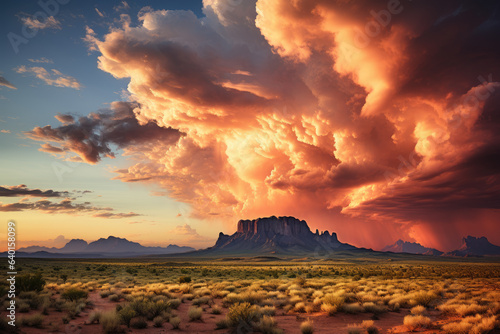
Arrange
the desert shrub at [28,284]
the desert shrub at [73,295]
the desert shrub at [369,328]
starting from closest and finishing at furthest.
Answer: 1. the desert shrub at [369,328]
2. the desert shrub at [73,295]
3. the desert shrub at [28,284]

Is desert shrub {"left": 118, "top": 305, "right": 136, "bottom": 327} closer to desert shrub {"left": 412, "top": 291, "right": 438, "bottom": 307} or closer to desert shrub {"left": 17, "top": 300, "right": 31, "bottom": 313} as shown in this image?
desert shrub {"left": 17, "top": 300, "right": 31, "bottom": 313}

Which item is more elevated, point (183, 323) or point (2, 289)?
point (2, 289)

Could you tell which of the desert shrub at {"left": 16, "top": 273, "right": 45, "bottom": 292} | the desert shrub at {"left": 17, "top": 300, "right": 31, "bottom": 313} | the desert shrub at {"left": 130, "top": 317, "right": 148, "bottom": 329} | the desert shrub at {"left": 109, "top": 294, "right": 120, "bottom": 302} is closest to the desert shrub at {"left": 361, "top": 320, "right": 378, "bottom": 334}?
the desert shrub at {"left": 130, "top": 317, "right": 148, "bottom": 329}

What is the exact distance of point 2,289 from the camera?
16.5 meters

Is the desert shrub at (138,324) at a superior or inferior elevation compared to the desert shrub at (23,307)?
inferior

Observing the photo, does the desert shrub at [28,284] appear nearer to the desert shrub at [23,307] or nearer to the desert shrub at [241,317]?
the desert shrub at [23,307]

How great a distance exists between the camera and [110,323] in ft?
38.1

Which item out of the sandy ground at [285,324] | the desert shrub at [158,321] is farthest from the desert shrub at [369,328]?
the desert shrub at [158,321]

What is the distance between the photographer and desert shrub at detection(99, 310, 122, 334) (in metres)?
11.5

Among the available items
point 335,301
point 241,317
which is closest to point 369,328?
point 335,301

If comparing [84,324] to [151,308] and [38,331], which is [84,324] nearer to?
[38,331]

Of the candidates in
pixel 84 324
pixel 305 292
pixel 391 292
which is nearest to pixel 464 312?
pixel 391 292

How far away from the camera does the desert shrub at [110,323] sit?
11.5 metres

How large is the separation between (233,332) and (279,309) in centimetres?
596
